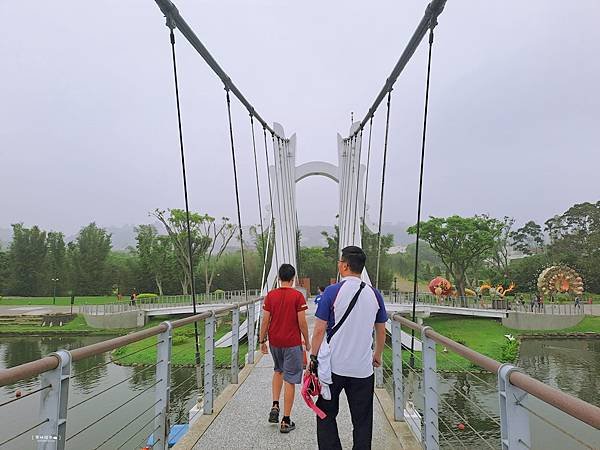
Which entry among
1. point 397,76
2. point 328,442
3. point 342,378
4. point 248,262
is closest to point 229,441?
point 328,442

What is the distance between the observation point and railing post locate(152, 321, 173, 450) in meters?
2.44

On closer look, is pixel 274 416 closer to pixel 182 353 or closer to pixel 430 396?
pixel 430 396

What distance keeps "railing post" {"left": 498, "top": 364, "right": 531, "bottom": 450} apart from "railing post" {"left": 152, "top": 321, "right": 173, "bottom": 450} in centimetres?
171

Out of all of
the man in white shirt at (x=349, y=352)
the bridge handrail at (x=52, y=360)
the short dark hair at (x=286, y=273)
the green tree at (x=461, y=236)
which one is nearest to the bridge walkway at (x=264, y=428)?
the man in white shirt at (x=349, y=352)

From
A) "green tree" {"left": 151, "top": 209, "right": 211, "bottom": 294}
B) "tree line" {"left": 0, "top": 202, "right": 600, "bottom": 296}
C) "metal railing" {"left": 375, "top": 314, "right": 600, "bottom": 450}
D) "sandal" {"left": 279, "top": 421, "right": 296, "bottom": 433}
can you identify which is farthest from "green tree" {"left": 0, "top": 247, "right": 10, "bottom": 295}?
"sandal" {"left": 279, "top": 421, "right": 296, "bottom": 433}

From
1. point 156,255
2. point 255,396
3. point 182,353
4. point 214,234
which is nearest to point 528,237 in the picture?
point 214,234

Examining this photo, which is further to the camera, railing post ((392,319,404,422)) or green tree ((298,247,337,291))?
green tree ((298,247,337,291))

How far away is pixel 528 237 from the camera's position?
45125 millimetres

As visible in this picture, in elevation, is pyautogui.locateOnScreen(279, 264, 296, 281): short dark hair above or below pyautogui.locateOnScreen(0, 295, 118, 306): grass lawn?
above

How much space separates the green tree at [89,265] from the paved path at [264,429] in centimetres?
3814

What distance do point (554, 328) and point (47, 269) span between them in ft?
119

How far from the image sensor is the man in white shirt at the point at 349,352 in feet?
6.88

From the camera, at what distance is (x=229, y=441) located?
2.83 meters

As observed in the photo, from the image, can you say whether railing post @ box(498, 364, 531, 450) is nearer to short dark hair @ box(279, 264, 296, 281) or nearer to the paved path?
the paved path
